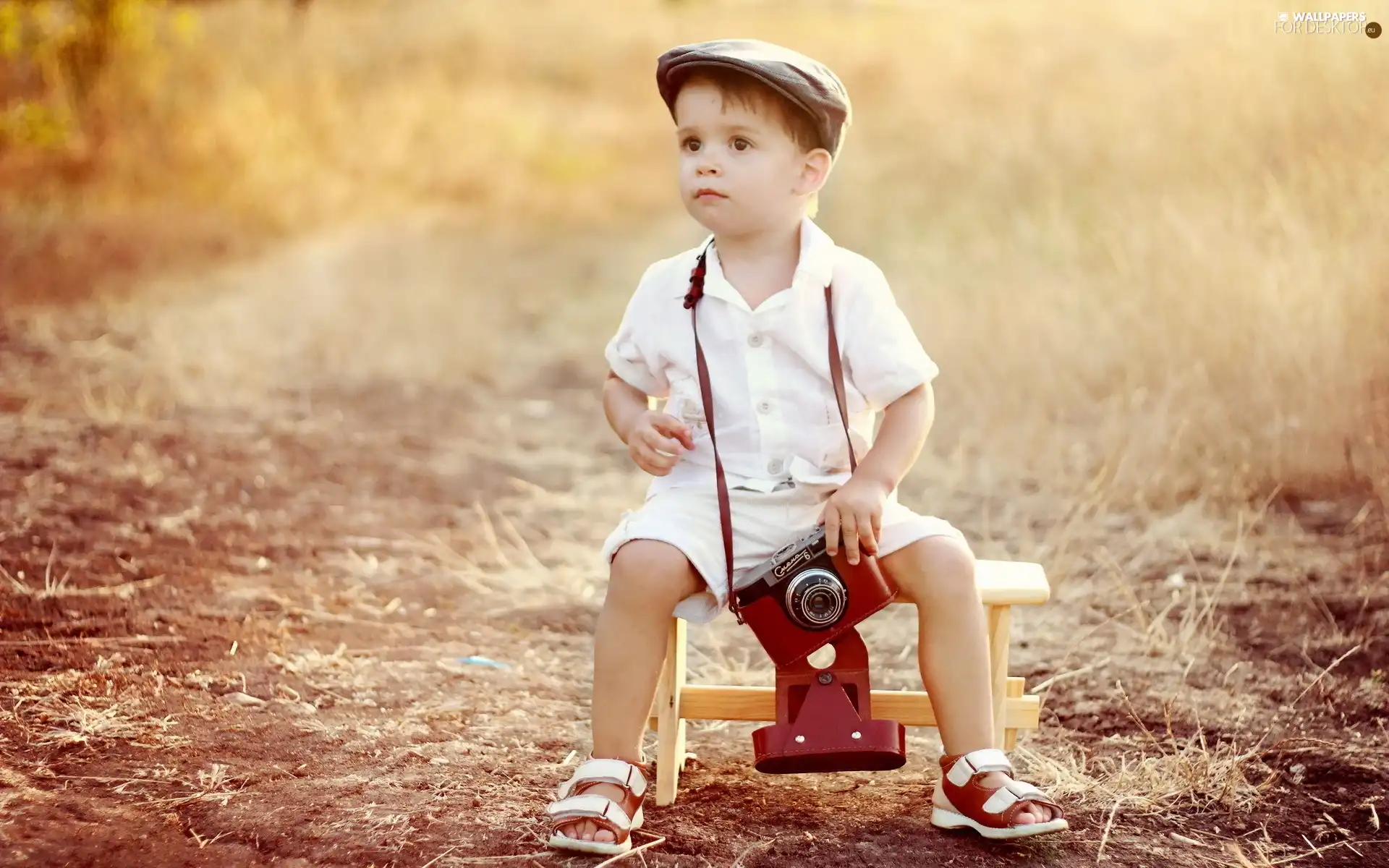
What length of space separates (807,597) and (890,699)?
332 mm

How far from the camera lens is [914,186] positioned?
A: 718 centimetres

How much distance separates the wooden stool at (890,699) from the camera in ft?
8.26

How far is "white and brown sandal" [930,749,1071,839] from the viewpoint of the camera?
233cm

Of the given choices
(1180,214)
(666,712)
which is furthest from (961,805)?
(1180,214)

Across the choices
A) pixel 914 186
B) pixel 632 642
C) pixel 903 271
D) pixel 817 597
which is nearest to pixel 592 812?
pixel 632 642

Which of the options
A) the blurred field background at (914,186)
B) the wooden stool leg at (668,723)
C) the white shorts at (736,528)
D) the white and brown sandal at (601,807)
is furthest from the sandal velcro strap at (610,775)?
the blurred field background at (914,186)

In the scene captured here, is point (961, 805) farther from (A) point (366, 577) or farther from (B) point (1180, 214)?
(B) point (1180, 214)

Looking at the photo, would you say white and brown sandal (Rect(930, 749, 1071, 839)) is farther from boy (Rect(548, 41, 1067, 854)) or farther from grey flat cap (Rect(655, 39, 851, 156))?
grey flat cap (Rect(655, 39, 851, 156))

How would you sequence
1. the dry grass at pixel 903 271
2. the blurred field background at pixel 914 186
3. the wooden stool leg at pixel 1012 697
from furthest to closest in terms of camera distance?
the blurred field background at pixel 914 186
the dry grass at pixel 903 271
the wooden stool leg at pixel 1012 697

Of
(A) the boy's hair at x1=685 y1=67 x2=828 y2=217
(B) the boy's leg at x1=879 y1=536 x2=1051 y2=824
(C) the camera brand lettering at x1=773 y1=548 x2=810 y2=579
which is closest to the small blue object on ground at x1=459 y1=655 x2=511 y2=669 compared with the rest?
(C) the camera brand lettering at x1=773 y1=548 x2=810 y2=579

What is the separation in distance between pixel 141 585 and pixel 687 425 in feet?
5.66

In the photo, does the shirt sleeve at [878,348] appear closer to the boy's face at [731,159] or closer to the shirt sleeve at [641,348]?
the boy's face at [731,159]

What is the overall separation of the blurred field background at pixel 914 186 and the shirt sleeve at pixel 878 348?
6.39ft

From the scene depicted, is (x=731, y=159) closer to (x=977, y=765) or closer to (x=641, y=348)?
(x=641, y=348)
